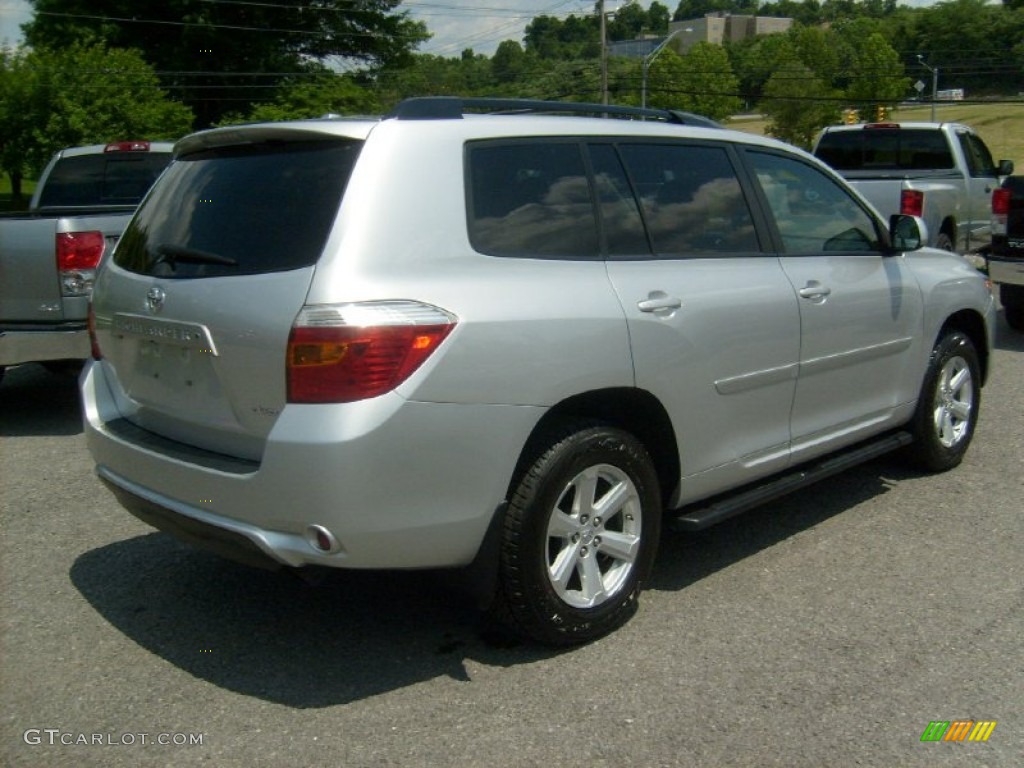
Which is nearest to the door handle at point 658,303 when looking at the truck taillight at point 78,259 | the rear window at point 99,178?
the truck taillight at point 78,259

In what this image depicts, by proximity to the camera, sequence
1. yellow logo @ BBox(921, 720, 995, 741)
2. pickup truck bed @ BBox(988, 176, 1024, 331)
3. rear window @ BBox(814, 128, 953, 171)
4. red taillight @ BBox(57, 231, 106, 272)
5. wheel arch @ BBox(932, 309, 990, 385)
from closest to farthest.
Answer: yellow logo @ BBox(921, 720, 995, 741) → wheel arch @ BBox(932, 309, 990, 385) → red taillight @ BBox(57, 231, 106, 272) → pickup truck bed @ BBox(988, 176, 1024, 331) → rear window @ BBox(814, 128, 953, 171)

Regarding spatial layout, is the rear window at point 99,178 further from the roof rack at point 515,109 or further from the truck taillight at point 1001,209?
the truck taillight at point 1001,209

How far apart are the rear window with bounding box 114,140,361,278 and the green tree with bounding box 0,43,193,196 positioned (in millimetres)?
27392

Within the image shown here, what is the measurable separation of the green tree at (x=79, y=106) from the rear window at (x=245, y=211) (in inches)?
1078

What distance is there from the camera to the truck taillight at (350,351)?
3.24m

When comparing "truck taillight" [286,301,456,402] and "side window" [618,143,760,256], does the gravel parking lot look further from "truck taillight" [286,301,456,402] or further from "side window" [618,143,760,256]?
"side window" [618,143,760,256]

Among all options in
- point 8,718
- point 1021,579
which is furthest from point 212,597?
point 1021,579

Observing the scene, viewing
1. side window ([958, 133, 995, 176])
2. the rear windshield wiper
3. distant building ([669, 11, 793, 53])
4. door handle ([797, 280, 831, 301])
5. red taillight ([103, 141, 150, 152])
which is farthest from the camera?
distant building ([669, 11, 793, 53])

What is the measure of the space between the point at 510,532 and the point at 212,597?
4.99ft

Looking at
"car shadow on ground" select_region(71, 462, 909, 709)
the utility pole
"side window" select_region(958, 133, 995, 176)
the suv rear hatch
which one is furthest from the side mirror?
the utility pole

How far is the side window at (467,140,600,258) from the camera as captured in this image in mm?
3686

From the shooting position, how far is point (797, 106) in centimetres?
6450

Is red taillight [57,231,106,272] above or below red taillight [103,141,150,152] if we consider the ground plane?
below

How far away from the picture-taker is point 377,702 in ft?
11.7
